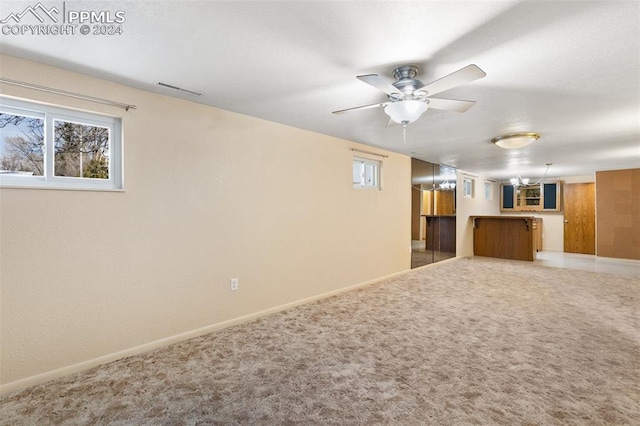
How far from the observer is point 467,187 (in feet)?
26.1

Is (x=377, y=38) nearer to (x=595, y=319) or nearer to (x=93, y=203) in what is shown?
(x=93, y=203)

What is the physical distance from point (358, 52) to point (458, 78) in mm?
620

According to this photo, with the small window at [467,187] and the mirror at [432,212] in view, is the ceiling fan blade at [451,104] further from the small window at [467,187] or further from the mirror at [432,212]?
the small window at [467,187]

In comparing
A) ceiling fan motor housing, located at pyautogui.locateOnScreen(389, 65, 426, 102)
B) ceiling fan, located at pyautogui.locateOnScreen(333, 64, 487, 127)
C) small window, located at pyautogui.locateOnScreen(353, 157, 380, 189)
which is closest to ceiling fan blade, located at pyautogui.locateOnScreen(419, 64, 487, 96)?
ceiling fan, located at pyautogui.locateOnScreen(333, 64, 487, 127)

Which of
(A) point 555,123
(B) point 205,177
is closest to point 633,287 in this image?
(A) point 555,123

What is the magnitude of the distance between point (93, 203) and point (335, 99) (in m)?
2.12

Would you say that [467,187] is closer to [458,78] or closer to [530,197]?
[530,197]

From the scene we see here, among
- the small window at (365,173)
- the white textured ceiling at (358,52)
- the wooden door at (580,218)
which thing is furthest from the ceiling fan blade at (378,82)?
the wooden door at (580,218)

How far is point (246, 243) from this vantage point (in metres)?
3.24

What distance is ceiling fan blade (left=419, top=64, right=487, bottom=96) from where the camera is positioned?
1.67 m

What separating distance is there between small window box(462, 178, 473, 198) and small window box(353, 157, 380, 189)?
12.0ft

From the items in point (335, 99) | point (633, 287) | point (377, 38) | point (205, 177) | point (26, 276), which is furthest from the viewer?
point (633, 287)

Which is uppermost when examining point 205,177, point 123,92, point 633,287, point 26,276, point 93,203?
point 123,92

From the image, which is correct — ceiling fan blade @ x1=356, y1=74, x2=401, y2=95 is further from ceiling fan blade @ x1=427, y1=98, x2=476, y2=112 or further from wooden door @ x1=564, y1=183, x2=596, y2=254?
wooden door @ x1=564, y1=183, x2=596, y2=254
